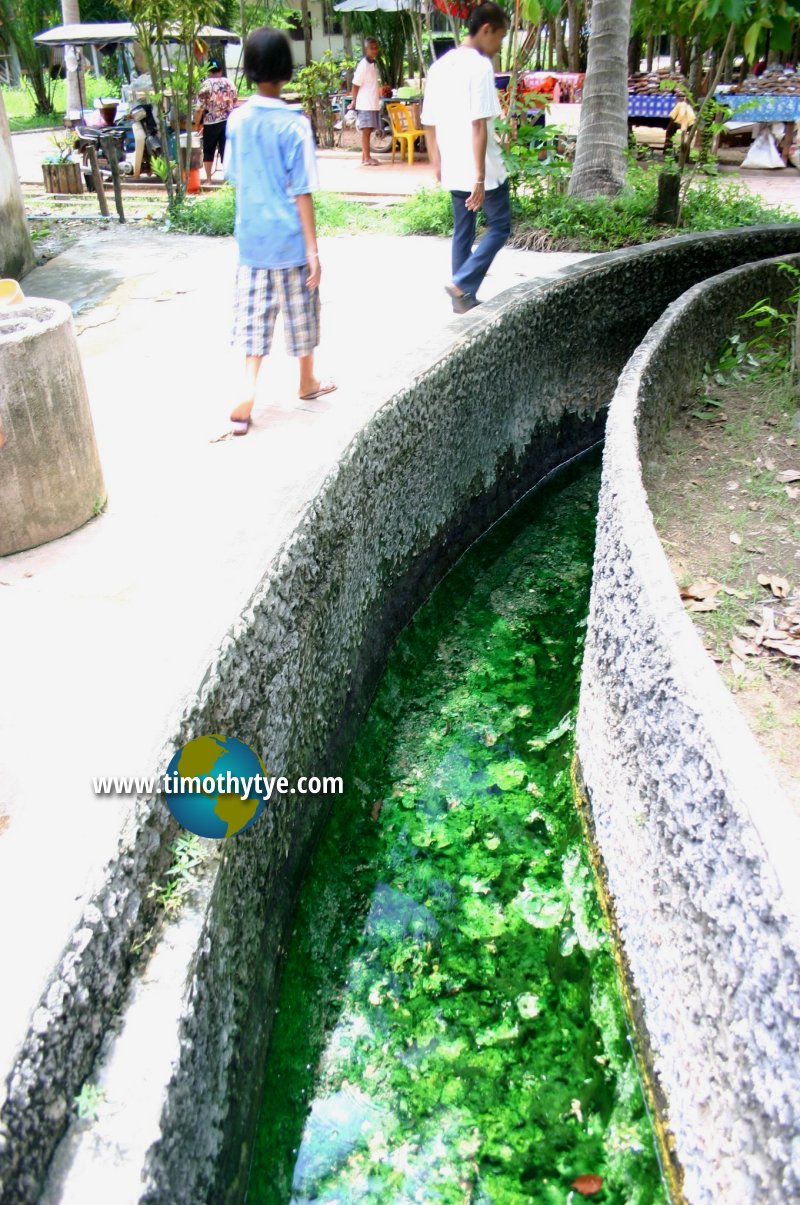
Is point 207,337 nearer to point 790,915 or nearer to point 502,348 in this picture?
point 502,348

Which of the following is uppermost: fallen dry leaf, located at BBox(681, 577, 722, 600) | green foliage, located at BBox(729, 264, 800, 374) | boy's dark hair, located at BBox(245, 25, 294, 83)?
boy's dark hair, located at BBox(245, 25, 294, 83)

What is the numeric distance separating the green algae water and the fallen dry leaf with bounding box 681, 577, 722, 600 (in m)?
0.76

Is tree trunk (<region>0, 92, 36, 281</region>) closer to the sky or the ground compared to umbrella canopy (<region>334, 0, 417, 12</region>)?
closer to the ground

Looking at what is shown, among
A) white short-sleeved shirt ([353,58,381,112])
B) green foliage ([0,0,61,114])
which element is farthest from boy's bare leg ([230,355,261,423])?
green foliage ([0,0,61,114])

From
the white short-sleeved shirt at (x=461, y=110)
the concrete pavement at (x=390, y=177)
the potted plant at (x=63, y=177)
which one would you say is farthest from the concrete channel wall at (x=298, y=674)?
the potted plant at (x=63, y=177)

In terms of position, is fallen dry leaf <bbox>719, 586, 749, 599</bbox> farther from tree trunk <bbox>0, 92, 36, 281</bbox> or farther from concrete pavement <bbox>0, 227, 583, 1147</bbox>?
tree trunk <bbox>0, 92, 36, 281</bbox>

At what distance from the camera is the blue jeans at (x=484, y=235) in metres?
6.18

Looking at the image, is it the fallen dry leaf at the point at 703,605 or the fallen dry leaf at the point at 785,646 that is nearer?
the fallen dry leaf at the point at 785,646

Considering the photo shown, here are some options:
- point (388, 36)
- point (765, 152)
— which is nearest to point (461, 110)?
point (765, 152)

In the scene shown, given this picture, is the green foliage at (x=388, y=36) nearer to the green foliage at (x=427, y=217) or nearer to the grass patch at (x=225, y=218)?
the grass patch at (x=225, y=218)

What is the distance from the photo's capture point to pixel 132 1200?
5.14 ft

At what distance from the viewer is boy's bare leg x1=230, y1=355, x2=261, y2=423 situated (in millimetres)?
4523

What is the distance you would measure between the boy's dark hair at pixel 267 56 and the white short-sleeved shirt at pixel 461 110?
1991mm

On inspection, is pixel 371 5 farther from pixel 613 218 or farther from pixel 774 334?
pixel 774 334
